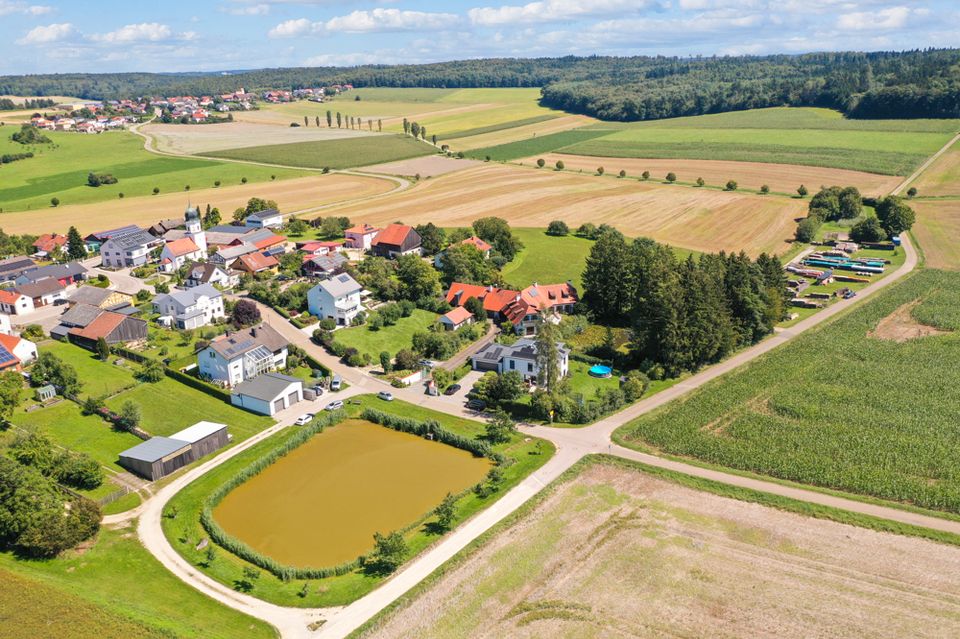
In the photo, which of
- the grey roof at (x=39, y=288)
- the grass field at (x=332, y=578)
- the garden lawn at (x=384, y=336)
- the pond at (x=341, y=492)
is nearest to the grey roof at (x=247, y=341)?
the garden lawn at (x=384, y=336)

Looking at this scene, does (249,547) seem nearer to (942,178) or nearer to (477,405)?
(477,405)

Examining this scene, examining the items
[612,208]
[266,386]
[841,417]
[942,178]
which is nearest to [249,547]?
[266,386]

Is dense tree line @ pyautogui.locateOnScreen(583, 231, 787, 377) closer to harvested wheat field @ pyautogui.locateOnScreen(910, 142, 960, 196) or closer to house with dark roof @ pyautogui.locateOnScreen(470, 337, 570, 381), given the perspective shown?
house with dark roof @ pyautogui.locateOnScreen(470, 337, 570, 381)

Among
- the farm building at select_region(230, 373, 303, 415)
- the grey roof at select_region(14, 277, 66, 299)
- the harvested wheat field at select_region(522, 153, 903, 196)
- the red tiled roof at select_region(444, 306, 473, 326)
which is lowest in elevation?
the farm building at select_region(230, 373, 303, 415)

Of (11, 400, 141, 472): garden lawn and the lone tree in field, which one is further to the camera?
the lone tree in field

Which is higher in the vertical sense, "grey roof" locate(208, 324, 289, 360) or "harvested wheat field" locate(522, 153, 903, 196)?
"harvested wheat field" locate(522, 153, 903, 196)

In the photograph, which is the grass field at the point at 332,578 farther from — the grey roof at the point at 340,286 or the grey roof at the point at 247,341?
the grey roof at the point at 340,286

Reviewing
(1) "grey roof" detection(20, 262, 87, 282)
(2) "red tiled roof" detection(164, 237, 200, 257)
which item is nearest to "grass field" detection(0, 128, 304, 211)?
(2) "red tiled roof" detection(164, 237, 200, 257)

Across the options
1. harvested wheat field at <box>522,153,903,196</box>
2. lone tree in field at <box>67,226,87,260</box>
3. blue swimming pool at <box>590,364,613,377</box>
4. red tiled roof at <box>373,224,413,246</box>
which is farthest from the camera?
harvested wheat field at <box>522,153,903,196</box>

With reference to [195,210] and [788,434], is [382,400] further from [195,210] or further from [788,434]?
[195,210]
